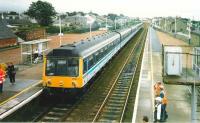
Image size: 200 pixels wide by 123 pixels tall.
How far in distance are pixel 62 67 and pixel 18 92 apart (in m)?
3.43

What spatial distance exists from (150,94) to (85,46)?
4721mm

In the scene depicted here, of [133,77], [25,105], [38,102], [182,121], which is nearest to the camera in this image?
[182,121]

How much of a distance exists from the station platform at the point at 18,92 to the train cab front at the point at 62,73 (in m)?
1.54

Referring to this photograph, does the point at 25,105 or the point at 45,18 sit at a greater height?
the point at 45,18

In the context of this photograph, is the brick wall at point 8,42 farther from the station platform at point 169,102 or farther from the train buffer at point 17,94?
the station platform at point 169,102

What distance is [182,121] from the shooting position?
1455cm

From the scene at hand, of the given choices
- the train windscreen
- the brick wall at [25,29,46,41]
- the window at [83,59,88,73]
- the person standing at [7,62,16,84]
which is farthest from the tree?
the train windscreen

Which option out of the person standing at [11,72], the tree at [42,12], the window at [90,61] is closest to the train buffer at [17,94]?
the person standing at [11,72]

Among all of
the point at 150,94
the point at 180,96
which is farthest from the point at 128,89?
the point at 180,96

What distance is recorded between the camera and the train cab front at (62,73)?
18.0m

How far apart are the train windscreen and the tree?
79373mm

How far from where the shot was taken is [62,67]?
18.2 m

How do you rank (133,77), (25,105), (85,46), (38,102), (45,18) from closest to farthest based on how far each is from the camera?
(25,105) → (38,102) → (85,46) → (133,77) → (45,18)

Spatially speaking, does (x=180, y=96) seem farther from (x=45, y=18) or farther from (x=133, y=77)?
(x=45, y=18)
